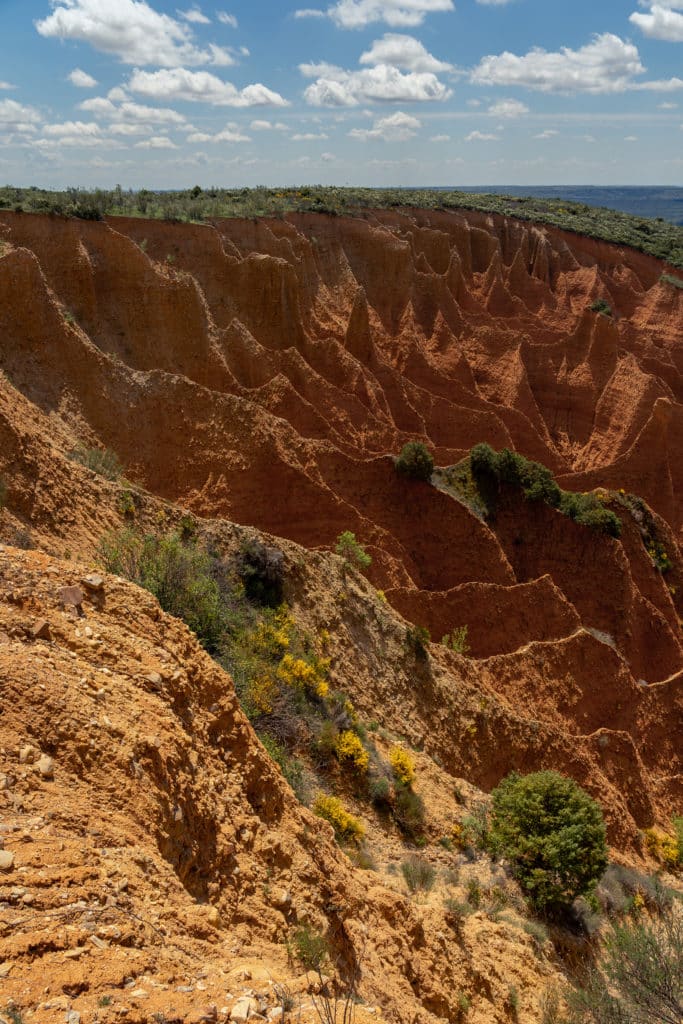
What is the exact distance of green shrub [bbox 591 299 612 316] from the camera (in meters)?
43.2

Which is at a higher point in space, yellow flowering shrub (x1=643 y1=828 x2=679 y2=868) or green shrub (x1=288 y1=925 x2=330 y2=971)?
green shrub (x1=288 y1=925 x2=330 y2=971)

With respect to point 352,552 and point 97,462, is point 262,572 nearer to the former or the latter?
point 352,552

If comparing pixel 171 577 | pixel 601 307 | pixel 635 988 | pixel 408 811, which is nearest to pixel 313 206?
pixel 601 307

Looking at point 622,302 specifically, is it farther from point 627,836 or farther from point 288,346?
point 627,836

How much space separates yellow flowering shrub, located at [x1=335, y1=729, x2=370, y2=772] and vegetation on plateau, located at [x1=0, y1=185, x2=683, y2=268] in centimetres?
1959

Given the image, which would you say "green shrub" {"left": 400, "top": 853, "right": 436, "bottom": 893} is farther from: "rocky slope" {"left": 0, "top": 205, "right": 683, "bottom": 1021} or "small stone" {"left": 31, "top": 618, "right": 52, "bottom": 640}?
"small stone" {"left": 31, "top": 618, "right": 52, "bottom": 640}

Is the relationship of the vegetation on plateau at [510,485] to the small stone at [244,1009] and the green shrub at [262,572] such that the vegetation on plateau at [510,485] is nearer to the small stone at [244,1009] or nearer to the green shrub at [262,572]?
the green shrub at [262,572]

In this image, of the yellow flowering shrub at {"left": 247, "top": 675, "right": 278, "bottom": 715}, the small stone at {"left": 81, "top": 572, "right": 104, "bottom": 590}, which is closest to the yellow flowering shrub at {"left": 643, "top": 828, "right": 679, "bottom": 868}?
the yellow flowering shrub at {"left": 247, "top": 675, "right": 278, "bottom": 715}

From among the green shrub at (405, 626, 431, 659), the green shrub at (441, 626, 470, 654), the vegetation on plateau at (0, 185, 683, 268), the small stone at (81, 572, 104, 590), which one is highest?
the vegetation on plateau at (0, 185, 683, 268)

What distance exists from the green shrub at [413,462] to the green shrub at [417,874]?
12780mm

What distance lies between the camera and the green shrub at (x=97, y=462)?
1311cm

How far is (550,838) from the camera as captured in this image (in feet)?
34.6

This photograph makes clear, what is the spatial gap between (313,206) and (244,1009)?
131ft

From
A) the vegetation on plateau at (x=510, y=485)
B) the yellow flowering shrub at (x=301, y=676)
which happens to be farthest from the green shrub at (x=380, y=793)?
the vegetation on plateau at (x=510, y=485)
